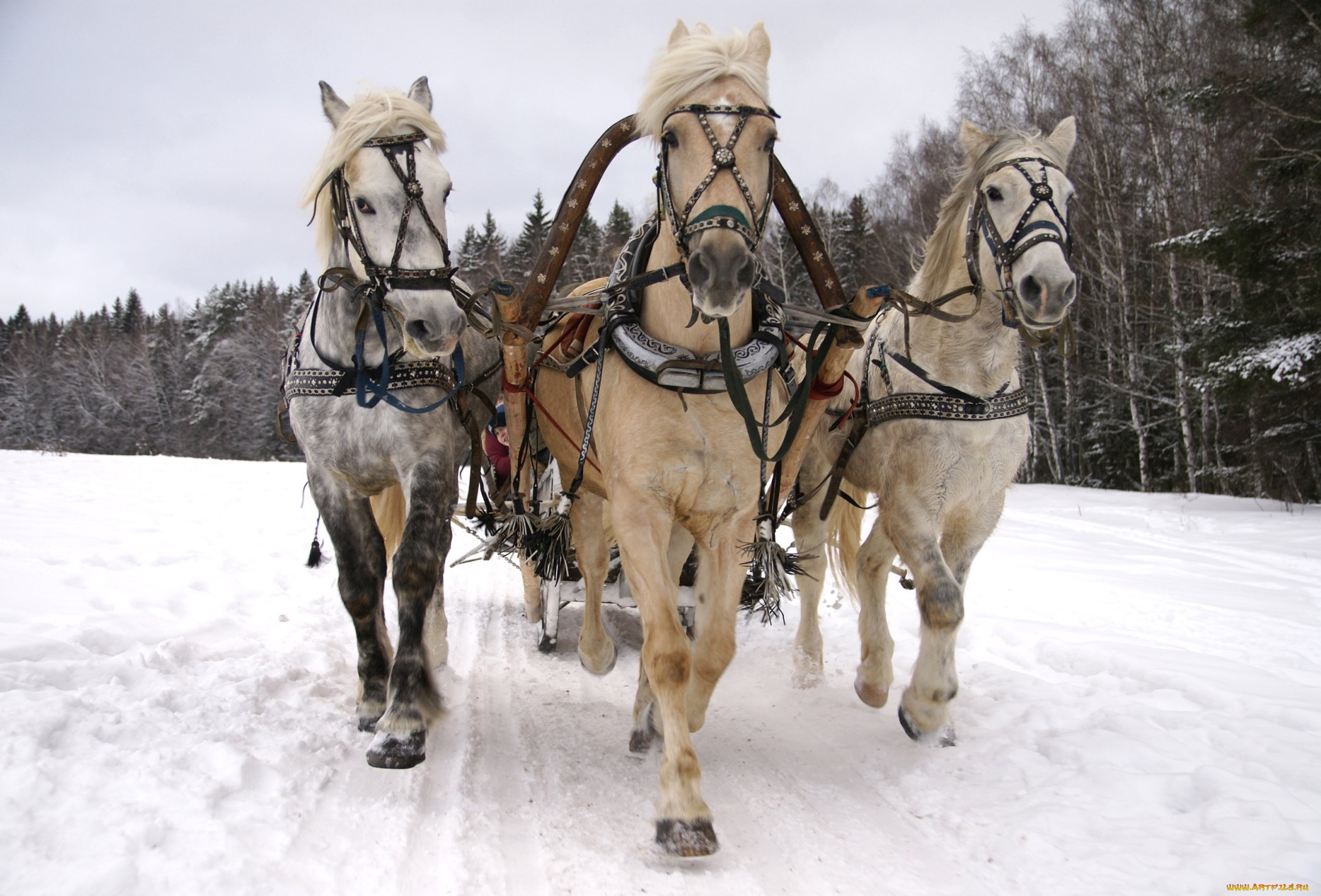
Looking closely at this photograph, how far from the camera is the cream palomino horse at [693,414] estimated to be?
7.59ft

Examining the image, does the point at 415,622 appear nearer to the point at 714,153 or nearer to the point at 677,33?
the point at 714,153

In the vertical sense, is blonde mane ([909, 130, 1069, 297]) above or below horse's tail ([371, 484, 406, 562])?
above

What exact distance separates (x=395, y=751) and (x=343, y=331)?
66.9 inches

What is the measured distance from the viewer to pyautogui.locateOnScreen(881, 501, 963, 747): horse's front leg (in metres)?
3.17

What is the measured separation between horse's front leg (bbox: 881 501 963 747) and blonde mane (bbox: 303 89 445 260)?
2616mm

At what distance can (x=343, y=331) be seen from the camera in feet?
10.5

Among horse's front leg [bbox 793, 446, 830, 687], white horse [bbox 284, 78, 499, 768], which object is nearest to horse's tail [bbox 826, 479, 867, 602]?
horse's front leg [bbox 793, 446, 830, 687]

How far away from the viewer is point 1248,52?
480 inches

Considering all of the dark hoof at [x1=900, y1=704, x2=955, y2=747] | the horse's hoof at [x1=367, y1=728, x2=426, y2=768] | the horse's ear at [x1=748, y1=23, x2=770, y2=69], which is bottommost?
the dark hoof at [x1=900, y1=704, x2=955, y2=747]

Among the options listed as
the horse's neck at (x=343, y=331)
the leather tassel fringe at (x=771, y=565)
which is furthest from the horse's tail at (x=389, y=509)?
the leather tassel fringe at (x=771, y=565)

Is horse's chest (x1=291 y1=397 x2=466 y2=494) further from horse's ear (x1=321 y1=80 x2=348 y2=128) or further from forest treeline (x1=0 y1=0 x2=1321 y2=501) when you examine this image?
forest treeline (x1=0 y1=0 x2=1321 y2=501)

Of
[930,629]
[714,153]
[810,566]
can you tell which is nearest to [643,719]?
[930,629]

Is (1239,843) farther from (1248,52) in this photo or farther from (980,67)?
(980,67)

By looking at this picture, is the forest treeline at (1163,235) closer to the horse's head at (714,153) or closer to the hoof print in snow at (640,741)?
the horse's head at (714,153)
